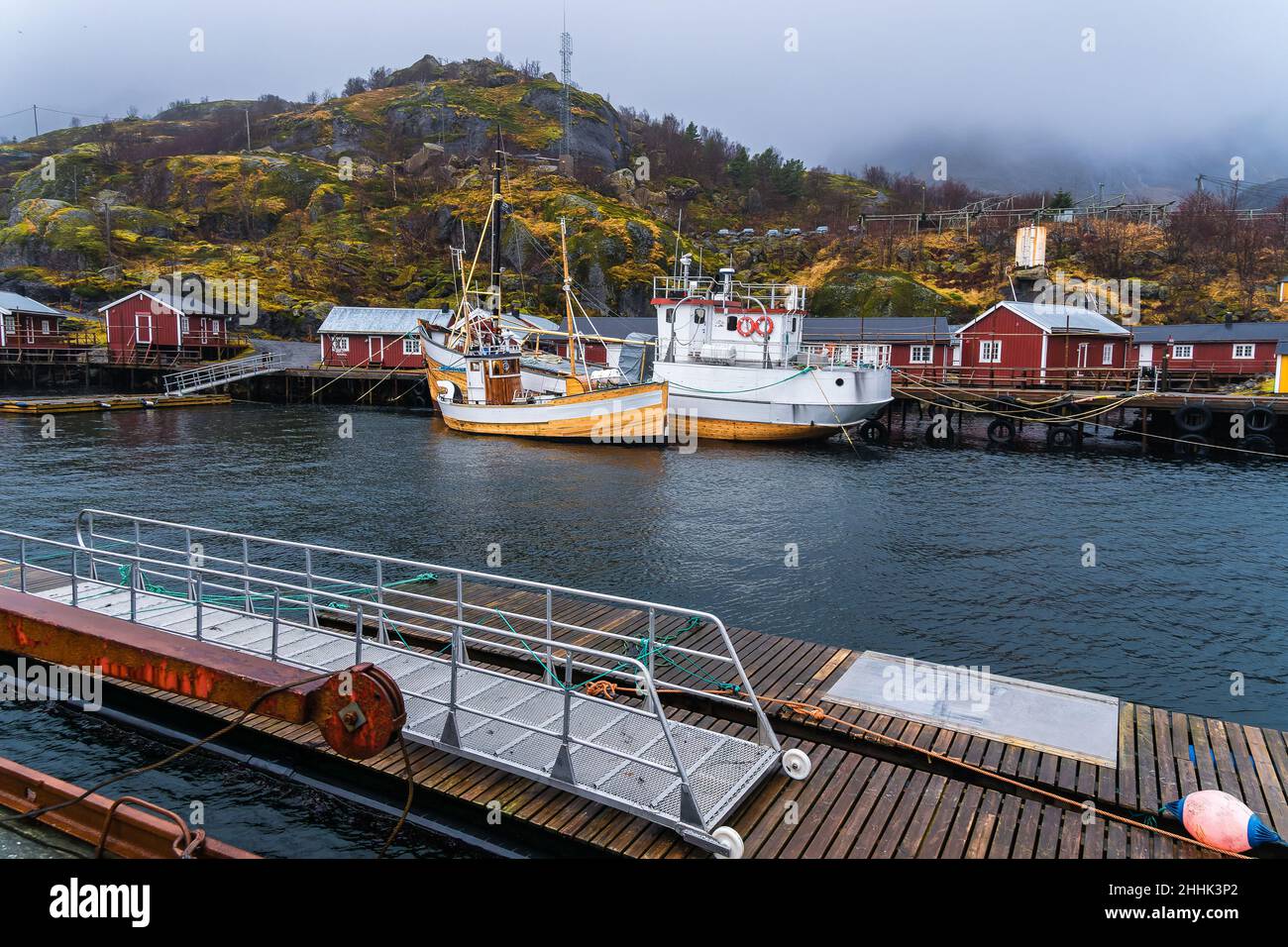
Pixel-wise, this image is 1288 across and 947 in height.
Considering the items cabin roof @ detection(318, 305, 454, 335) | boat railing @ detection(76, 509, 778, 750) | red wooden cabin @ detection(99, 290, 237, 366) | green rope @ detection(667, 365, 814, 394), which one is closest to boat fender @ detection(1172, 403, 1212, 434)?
green rope @ detection(667, 365, 814, 394)

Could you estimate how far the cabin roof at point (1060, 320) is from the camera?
53875 mm

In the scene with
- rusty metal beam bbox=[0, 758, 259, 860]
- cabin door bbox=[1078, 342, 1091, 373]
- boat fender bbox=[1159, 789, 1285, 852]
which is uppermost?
cabin door bbox=[1078, 342, 1091, 373]

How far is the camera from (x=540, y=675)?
436 inches

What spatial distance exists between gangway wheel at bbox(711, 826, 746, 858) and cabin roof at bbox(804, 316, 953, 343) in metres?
54.6

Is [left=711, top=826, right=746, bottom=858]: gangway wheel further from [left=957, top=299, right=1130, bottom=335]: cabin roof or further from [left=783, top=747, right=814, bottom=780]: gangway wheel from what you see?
[left=957, top=299, right=1130, bottom=335]: cabin roof

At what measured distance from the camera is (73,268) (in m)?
81.9

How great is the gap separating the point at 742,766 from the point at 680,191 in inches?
4643

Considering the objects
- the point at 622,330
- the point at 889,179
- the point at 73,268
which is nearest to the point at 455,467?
the point at 622,330

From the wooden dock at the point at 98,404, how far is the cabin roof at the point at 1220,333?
2611 inches

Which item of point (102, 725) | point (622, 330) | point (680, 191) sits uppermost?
point (680, 191)

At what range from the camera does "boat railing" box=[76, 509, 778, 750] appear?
28.6 feet

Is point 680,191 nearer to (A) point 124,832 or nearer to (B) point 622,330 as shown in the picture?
(B) point 622,330

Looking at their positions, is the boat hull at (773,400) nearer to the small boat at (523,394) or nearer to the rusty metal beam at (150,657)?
the small boat at (523,394)

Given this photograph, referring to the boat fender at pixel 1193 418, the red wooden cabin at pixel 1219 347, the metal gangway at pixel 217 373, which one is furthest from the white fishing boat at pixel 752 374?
the metal gangway at pixel 217 373
